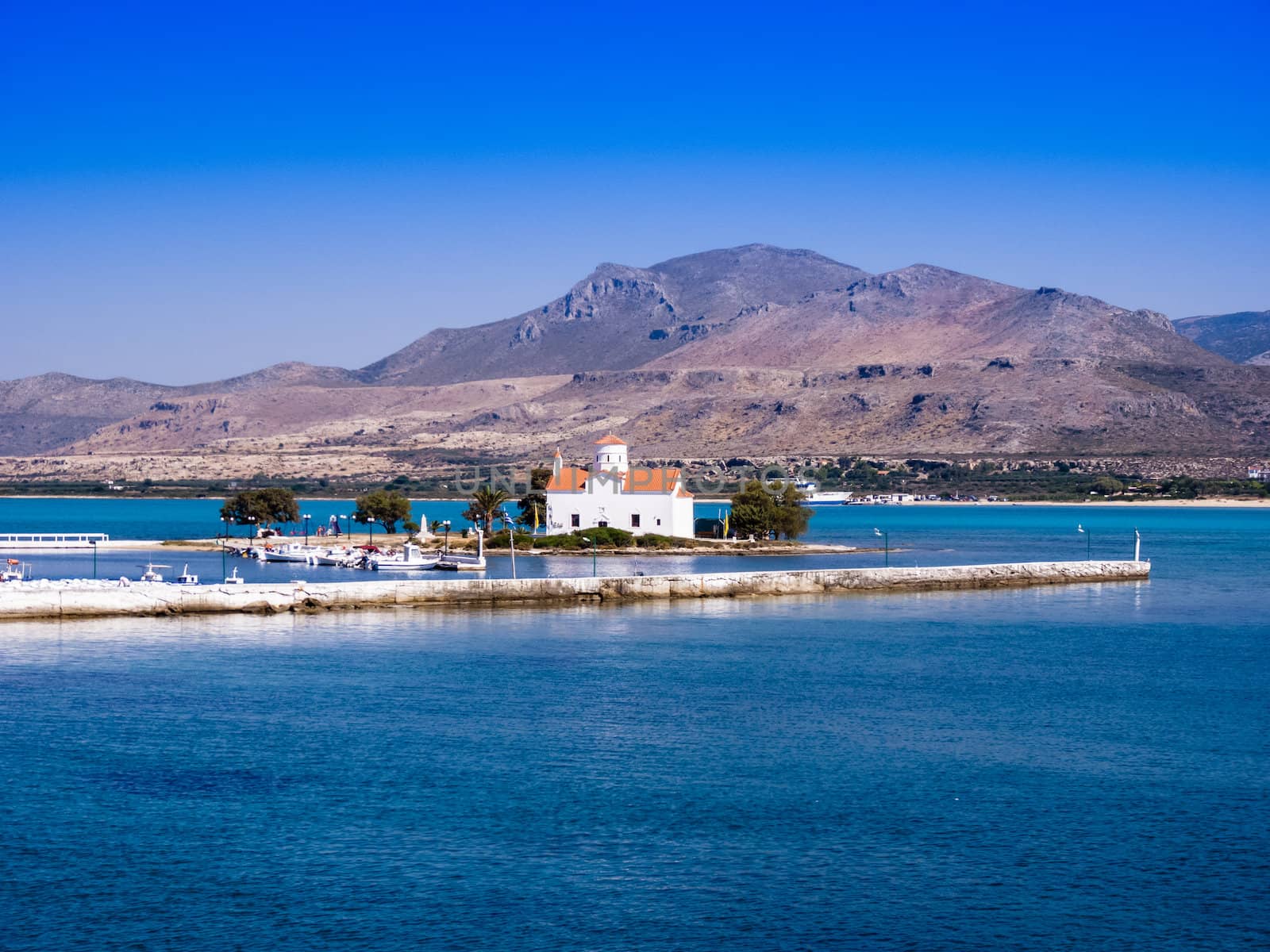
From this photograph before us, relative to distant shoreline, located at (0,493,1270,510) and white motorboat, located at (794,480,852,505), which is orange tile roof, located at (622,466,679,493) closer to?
distant shoreline, located at (0,493,1270,510)

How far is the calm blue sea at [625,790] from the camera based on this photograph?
1580 cm

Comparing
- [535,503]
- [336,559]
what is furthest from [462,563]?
[535,503]

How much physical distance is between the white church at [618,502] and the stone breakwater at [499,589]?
19.3 meters

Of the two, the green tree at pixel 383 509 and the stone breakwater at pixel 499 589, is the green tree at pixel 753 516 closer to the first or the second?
the green tree at pixel 383 509

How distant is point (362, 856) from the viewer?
1778cm

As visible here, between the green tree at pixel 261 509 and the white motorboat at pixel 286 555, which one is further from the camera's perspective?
the green tree at pixel 261 509

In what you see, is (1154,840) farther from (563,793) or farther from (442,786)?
(442,786)

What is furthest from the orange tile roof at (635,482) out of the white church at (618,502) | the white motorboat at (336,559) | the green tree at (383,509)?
the green tree at (383,509)

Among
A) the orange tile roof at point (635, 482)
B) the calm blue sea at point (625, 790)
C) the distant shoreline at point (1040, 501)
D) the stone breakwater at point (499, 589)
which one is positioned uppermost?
the orange tile roof at point (635, 482)

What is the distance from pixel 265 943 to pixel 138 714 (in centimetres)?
1207

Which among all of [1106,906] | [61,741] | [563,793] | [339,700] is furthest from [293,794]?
[1106,906]

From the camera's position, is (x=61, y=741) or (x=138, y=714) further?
(x=138, y=714)

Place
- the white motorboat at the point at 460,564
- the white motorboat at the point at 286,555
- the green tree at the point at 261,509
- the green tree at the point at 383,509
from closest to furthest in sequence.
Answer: the white motorboat at the point at 460,564 < the white motorboat at the point at 286,555 < the green tree at the point at 261,509 < the green tree at the point at 383,509

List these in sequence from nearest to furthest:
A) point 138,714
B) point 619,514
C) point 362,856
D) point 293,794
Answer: point 362,856 → point 293,794 → point 138,714 → point 619,514
